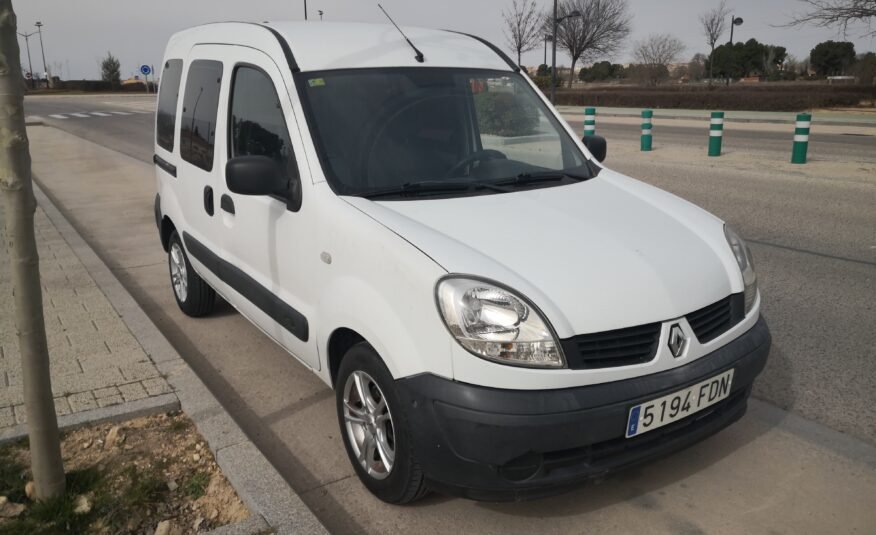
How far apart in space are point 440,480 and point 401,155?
1585mm

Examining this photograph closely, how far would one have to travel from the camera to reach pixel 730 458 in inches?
136

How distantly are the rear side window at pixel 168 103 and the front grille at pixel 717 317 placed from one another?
3.86m

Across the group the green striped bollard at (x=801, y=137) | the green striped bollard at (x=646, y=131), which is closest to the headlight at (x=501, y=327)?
the green striped bollard at (x=801, y=137)

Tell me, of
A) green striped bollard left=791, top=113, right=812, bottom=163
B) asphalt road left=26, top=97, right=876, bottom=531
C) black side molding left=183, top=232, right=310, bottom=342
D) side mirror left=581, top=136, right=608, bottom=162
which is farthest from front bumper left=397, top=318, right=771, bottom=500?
green striped bollard left=791, top=113, right=812, bottom=163

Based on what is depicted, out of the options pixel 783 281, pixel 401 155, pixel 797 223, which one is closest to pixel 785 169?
pixel 797 223

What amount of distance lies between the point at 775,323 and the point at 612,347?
9.81 feet

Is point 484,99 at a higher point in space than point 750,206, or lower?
higher

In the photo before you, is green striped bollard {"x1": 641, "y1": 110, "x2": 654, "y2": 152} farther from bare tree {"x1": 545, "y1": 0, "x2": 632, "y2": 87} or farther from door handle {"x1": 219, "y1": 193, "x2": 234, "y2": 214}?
bare tree {"x1": 545, "y1": 0, "x2": 632, "y2": 87}

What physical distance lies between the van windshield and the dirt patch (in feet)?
4.62

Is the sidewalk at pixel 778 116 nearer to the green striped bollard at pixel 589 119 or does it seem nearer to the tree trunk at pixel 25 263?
the green striped bollard at pixel 589 119

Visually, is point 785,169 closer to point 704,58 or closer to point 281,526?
point 281,526

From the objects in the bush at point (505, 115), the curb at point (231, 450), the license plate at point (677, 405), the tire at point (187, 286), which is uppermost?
the bush at point (505, 115)

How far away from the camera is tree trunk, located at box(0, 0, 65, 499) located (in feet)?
8.63

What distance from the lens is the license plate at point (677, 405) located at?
2715 millimetres
